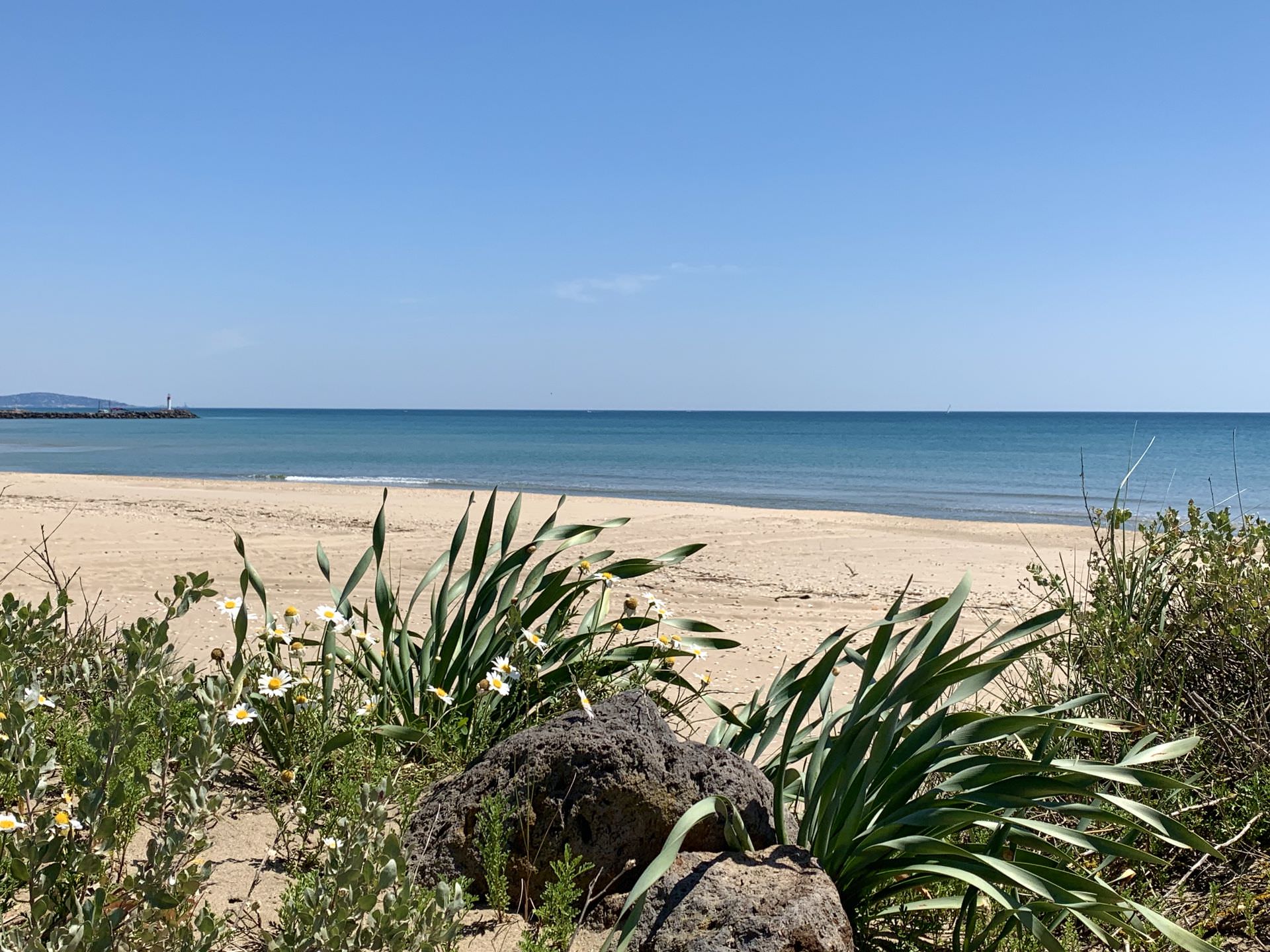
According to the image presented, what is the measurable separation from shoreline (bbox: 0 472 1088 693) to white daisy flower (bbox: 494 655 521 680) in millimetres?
2843

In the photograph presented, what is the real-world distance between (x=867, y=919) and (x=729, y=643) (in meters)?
1.22

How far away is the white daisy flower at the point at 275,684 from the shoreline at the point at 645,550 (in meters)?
2.92

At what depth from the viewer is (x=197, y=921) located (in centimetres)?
173

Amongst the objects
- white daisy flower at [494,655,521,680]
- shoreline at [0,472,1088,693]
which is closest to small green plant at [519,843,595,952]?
white daisy flower at [494,655,521,680]

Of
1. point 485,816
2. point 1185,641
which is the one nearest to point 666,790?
point 485,816

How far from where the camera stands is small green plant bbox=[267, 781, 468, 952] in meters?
1.74

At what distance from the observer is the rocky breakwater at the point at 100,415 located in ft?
325

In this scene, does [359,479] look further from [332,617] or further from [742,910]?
[742,910]

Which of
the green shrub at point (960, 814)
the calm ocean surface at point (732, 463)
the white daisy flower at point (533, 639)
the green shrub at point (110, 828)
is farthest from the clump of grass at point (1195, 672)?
the calm ocean surface at point (732, 463)

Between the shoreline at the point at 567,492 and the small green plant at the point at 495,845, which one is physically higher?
the small green plant at the point at 495,845

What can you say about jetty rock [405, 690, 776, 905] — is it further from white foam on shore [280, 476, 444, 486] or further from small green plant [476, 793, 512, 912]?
white foam on shore [280, 476, 444, 486]

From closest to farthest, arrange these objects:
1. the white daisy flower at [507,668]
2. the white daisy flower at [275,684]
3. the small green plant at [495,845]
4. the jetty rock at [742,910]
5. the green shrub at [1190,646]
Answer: the jetty rock at [742,910]
the small green plant at [495,845]
the white daisy flower at [275,684]
the green shrub at [1190,646]
the white daisy flower at [507,668]

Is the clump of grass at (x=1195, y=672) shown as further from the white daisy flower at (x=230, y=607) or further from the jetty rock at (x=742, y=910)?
the white daisy flower at (x=230, y=607)

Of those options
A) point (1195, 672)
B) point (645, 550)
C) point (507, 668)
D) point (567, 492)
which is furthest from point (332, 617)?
point (567, 492)
